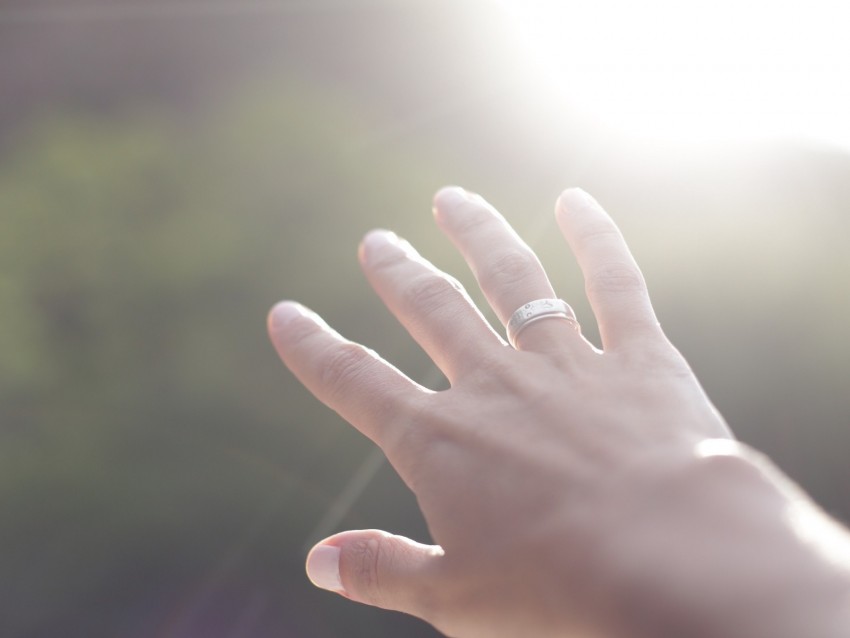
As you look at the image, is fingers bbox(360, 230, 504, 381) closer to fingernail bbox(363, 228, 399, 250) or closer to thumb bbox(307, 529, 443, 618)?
fingernail bbox(363, 228, 399, 250)

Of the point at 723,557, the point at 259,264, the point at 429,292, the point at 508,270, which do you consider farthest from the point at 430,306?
the point at 259,264

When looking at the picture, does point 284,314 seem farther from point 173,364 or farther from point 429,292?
point 173,364

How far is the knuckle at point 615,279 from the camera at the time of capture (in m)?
1.23

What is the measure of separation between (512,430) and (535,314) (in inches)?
9.9

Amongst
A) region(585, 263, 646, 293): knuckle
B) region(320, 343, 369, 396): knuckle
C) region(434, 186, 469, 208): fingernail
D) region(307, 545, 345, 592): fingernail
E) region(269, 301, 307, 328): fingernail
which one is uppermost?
region(434, 186, 469, 208): fingernail

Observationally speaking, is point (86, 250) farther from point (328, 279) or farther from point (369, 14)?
point (369, 14)

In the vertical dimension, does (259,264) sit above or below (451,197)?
above

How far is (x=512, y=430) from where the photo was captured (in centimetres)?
104

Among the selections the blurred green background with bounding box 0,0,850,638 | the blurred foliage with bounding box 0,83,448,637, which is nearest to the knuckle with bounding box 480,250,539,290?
the blurred green background with bounding box 0,0,850,638

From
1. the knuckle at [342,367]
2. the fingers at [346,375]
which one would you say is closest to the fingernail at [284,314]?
the fingers at [346,375]

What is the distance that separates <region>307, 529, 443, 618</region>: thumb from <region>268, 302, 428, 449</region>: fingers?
0.16 meters

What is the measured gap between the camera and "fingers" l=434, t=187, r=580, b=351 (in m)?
1.20

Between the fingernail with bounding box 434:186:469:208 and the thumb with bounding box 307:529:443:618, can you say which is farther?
the fingernail with bounding box 434:186:469:208

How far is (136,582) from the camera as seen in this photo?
2.55 meters
